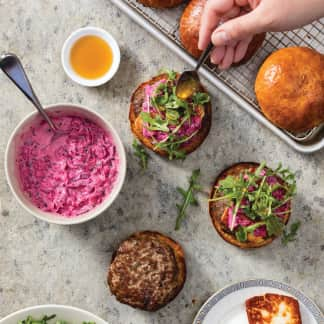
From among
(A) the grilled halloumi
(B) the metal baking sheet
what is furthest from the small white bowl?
(A) the grilled halloumi

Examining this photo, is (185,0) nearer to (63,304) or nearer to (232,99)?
(232,99)

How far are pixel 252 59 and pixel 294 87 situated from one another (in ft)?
0.92

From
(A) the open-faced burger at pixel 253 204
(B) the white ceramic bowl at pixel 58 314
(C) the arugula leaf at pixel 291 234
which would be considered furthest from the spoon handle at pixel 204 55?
(B) the white ceramic bowl at pixel 58 314

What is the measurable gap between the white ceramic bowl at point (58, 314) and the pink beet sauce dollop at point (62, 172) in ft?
1.25

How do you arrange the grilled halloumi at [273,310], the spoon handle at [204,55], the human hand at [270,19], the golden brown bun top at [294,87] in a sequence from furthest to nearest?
1. the grilled halloumi at [273,310]
2. the golden brown bun top at [294,87]
3. the spoon handle at [204,55]
4. the human hand at [270,19]

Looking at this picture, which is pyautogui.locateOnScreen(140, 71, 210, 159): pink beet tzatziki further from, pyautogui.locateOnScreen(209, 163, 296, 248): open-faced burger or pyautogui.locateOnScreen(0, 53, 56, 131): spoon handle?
pyautogui.locateOnScreen(0, 53, 56, 131): spoon handle

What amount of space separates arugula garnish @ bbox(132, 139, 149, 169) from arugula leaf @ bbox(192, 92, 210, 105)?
0.32 m

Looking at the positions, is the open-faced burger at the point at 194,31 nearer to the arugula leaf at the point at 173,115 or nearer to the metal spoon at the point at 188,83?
the metal spoon at the point at 188,83

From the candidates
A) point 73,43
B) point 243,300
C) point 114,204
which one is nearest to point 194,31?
point 73,43

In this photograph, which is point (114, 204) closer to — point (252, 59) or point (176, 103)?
point (176, 103)

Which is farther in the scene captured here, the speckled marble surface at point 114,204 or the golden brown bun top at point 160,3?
the speckled marble surface at point 114,204

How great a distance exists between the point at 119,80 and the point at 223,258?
87 cm

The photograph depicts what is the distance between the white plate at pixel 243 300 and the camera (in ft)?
8.34

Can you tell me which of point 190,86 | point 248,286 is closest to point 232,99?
point 190,86
